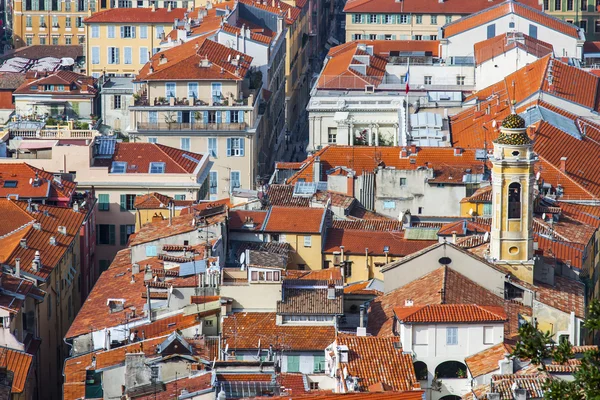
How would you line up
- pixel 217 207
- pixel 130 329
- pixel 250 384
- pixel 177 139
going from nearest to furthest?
1. pixel 250 384
2. pixel 130 329
3. pixel 217 207
4. pixel 177 139

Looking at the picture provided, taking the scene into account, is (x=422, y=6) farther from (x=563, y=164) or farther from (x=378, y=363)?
(x=378, y=363)

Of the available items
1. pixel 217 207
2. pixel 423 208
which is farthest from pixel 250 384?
pixel 423 208

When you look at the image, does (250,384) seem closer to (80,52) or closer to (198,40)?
(198,40)

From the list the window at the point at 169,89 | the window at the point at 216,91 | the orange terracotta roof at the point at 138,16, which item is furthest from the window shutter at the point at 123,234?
the orange terracotta roof at the point at 138,16

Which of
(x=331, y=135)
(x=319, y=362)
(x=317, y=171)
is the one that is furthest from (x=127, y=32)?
(x=319, y=362)

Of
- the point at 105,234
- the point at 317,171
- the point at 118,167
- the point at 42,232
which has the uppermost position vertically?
the point at 317,171

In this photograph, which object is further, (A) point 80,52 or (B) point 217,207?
(A) point 80,52

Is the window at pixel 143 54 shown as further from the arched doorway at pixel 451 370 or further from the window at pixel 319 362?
the arched doorway at pixel 451 370
